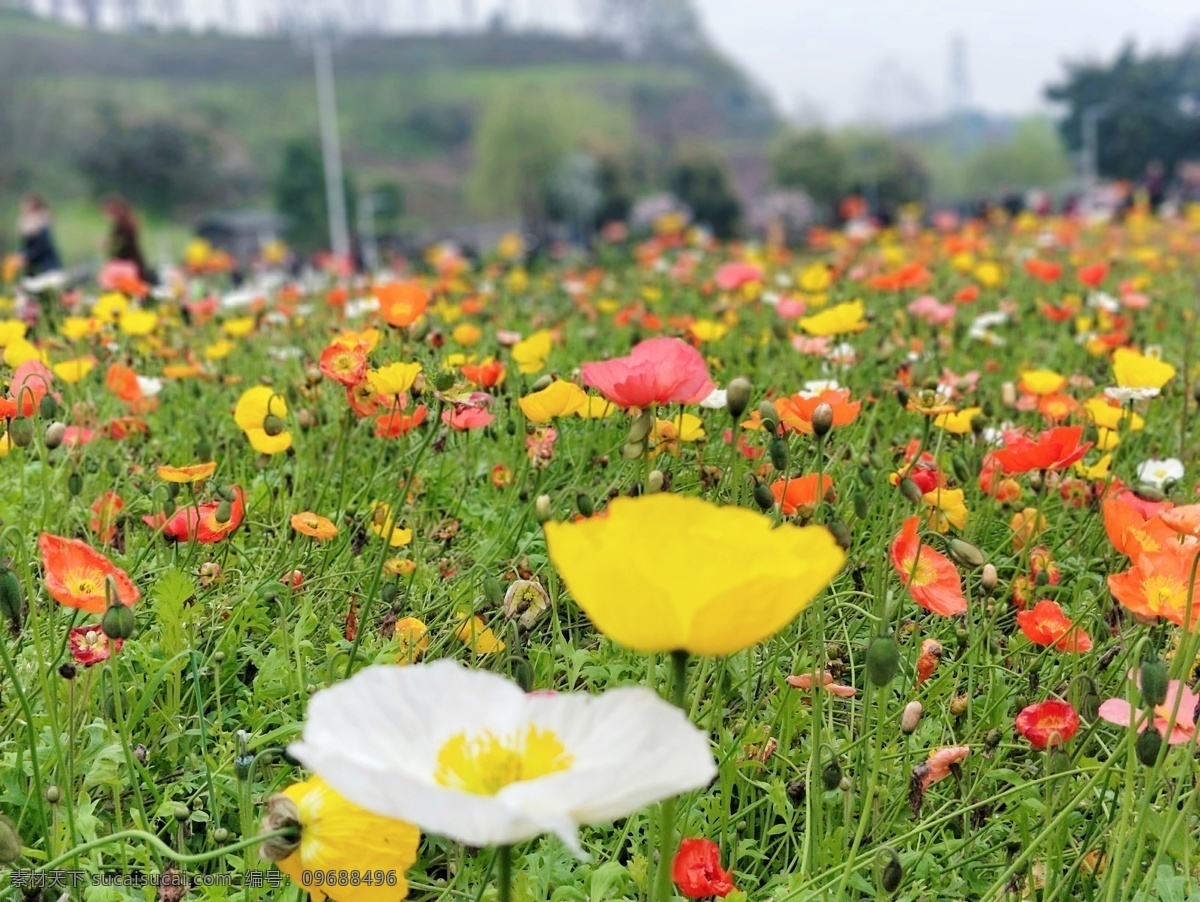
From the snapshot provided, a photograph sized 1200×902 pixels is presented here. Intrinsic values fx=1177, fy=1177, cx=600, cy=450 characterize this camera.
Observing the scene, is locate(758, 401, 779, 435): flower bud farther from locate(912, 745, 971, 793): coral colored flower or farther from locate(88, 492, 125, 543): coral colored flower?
locate(88, 492, 125, 543): coral colored flower

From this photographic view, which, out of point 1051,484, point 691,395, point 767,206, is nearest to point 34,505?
point 691,395

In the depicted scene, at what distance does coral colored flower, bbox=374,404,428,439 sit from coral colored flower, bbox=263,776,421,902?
917 millimetres

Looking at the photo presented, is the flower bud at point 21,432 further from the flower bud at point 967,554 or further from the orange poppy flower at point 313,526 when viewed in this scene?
the flower bud at point 967,554

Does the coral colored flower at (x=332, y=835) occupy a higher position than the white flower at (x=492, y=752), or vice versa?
the white flower at (x=492, y=752)

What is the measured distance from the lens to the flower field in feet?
2.41

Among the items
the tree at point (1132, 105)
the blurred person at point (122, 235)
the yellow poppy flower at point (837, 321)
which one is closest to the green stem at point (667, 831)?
the yellow poppy flower at point (837, 321)

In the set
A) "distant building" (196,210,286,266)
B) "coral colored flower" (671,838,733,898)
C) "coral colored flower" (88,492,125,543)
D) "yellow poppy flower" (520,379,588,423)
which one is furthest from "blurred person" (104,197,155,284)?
"distant building" (196,210,286,266)

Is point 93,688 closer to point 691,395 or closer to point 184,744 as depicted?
point 184,744

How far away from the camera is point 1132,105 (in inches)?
1603

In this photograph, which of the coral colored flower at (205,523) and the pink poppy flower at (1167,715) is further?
the coral colored flower at (205,523)

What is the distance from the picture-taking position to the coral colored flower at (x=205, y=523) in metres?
1.64

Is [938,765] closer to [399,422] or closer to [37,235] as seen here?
[399,422]

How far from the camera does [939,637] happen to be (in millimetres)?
1795

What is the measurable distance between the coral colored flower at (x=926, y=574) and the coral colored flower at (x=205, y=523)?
35.3 inches
